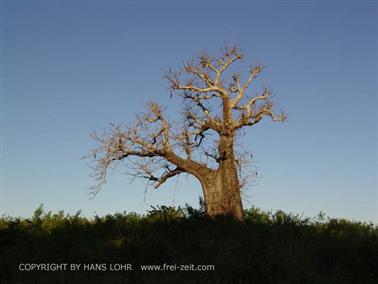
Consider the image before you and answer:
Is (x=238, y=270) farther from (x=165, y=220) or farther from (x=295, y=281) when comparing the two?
(x=165, y=220)

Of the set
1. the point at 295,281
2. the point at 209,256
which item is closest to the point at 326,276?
the point at 295,281

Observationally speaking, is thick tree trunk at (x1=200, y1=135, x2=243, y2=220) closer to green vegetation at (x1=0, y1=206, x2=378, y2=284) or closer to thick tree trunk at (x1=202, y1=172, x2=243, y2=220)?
thick tree trunk at (x1=202, y1=172, x2=243, y2=220)

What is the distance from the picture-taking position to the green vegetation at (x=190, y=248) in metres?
10.3

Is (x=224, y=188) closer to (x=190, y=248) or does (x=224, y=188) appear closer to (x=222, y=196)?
(x=222, y=196)

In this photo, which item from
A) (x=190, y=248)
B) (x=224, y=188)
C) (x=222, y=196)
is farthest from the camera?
(x=224, y=188)

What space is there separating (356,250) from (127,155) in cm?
1156

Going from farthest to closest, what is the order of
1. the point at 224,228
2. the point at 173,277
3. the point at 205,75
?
the point at 205,75 → the point at 224,228 → the point at 173,277

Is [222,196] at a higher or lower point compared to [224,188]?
lower

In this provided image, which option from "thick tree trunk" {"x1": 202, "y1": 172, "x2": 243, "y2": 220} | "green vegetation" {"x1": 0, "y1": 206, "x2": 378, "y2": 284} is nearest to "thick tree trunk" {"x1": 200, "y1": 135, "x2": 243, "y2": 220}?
"thick tree trunk" {"x1": 202, "y1": 172, "x2": 243, "y2": 220}

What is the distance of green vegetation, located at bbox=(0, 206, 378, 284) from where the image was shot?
10.3 m

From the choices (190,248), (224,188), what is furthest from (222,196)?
(190,248)

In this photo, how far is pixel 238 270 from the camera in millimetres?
10680

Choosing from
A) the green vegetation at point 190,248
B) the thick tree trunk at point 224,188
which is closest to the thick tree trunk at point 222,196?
the thick tree trunk at point 224,188

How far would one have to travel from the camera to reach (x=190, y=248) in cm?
1373
